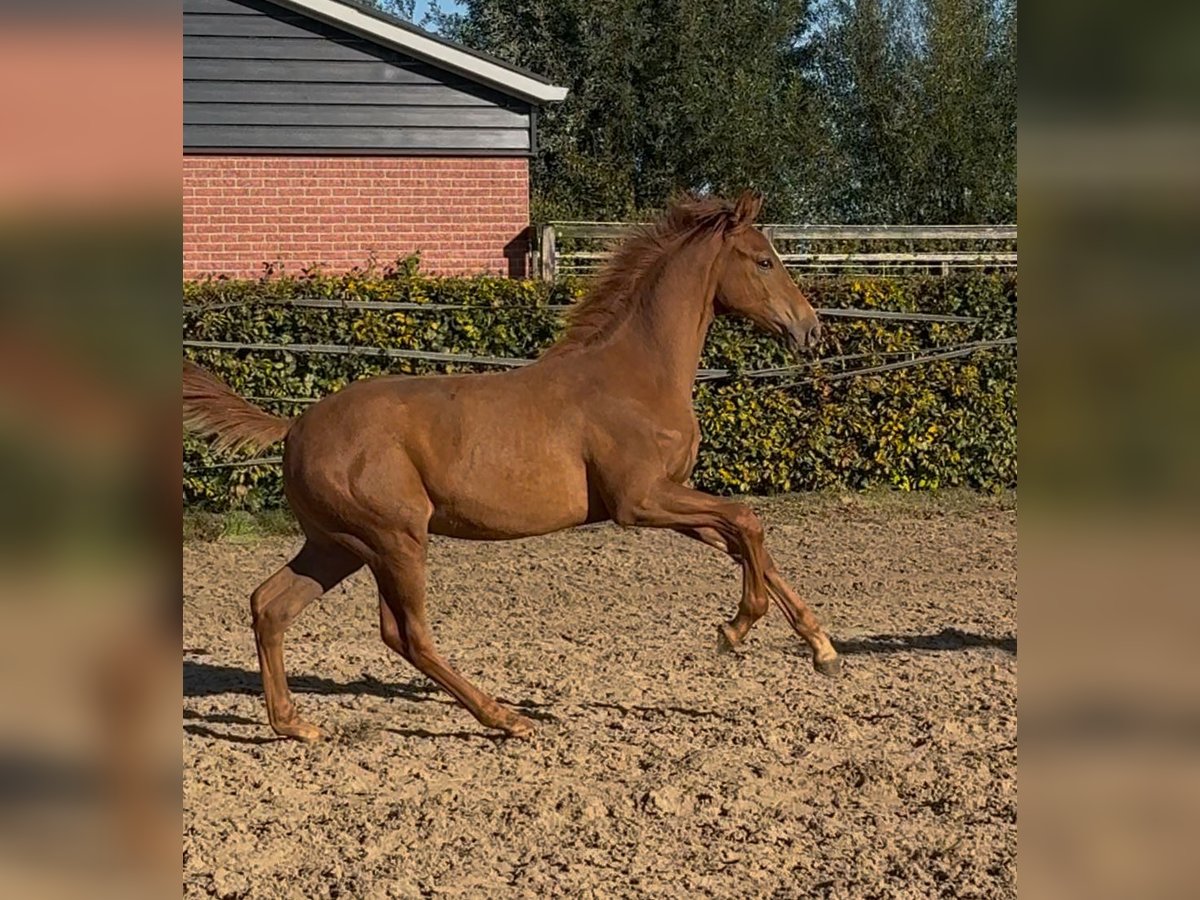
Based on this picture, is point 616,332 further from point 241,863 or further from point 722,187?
point 722,187

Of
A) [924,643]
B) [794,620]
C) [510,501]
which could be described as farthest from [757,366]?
[510,501]

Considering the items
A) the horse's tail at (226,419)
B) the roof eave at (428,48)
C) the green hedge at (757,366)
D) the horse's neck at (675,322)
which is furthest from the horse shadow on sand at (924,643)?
the roof eave at (428,48)

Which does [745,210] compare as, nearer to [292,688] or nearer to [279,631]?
[279,631]

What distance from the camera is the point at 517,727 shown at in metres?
5.58

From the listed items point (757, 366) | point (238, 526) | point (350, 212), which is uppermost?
point (350, 212)

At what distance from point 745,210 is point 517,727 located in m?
2.37

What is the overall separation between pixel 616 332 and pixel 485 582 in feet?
12.0

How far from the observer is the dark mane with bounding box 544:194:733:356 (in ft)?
19.7

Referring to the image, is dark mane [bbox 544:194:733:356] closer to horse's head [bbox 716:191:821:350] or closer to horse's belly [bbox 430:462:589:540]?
horse's head [bbox 716:191:821:350]

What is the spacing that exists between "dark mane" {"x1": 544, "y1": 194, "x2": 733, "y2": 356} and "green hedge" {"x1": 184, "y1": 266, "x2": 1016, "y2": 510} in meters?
4.95

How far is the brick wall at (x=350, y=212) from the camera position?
14.2 meters

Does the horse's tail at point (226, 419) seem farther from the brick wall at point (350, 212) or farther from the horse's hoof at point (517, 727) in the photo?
the brick wall at point (350, 212)
